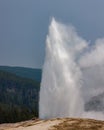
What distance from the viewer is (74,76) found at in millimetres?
108500

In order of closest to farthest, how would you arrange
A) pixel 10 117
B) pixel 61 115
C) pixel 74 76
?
pixel 61 115
pixel 74 76
pixel 10 117

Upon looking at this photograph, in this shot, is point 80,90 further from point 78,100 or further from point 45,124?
point 45,124

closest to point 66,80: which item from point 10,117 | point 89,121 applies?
point 89,121

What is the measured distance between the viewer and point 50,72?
10312 cm

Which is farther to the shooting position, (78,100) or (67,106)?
(78,100)

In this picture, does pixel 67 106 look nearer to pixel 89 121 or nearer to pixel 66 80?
pixel 66 80

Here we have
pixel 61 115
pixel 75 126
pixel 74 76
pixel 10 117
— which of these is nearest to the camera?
pixel 75 126

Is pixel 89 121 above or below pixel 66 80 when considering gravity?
below

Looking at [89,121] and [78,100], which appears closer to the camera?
[89,121]

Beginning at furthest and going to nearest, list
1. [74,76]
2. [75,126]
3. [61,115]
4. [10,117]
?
[10,117] → [74,76] → [61,115] → [75,126]

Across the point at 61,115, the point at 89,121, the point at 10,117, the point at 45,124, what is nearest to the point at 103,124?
the point at 89,121

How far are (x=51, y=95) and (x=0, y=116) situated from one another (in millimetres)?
84468

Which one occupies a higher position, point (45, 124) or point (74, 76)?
point (74, 76)

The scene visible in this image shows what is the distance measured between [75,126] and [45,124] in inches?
222
